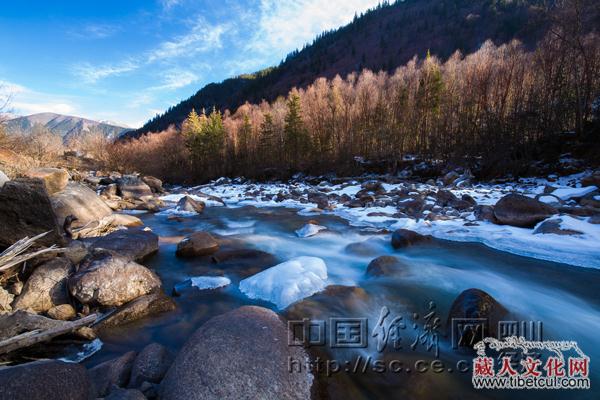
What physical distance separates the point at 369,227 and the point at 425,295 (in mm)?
4097

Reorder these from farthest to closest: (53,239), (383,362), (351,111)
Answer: (351,111), (53,239), (383,362)

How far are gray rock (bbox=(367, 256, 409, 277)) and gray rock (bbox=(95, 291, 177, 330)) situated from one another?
132 inches

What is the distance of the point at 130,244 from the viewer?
19.7ft

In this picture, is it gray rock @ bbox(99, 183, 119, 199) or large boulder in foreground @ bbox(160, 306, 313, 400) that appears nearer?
large boulder in foreground @ bbox(160, 306, 313, 400)

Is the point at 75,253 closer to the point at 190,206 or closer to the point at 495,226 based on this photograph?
the point at 190,206

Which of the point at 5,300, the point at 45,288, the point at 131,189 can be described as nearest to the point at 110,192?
the point at 131,189

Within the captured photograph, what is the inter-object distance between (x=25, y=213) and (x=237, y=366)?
4.70 meters

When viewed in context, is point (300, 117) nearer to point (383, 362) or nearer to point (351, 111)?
point (351, 111)

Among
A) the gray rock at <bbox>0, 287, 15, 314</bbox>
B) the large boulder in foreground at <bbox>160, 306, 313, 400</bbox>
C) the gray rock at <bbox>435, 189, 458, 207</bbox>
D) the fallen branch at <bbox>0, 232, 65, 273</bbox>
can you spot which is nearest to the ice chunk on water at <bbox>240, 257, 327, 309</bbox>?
the large boulder in foreground at <bbox>160, 306, 313, 400</bbox>

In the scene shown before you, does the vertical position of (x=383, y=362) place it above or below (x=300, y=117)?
below

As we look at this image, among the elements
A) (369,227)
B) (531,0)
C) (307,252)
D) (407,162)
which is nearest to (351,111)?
(407,162)

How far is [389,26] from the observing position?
107688 mm

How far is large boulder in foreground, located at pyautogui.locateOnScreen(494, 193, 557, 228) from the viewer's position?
20.9 ft

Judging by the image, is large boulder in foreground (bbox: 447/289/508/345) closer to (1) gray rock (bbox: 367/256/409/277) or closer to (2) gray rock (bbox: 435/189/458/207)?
(1) gray rock (bbox: 367/256/409/277)
